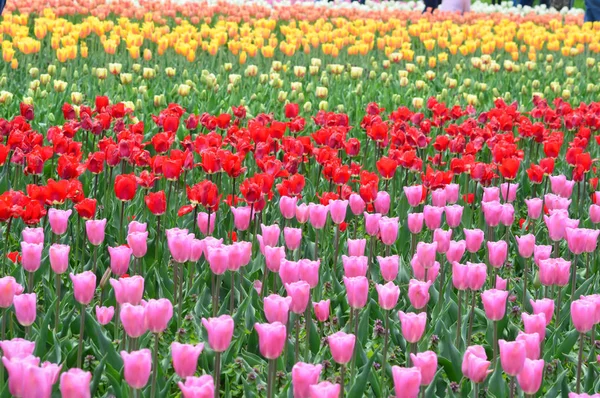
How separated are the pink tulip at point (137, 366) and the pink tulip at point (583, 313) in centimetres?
129

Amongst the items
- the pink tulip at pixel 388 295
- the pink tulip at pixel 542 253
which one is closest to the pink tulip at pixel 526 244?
the pink tulip at pixel 542 253

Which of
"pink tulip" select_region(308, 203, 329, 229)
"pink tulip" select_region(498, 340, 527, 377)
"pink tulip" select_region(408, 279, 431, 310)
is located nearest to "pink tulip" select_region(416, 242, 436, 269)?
"pink tulip" select_region(408, 279, 431, 310)

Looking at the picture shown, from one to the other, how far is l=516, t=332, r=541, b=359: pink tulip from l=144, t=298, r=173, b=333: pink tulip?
97 centimetres

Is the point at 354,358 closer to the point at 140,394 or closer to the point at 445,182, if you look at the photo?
the point at 140,394

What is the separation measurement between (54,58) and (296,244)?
7.11 m

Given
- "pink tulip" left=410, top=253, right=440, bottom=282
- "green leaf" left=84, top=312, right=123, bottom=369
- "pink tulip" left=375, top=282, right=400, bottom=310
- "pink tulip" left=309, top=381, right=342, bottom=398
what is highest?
"pink tulip" left=309, top=381, right=342, bottom=398

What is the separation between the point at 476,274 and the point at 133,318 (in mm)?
1260

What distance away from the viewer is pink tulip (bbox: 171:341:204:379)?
2.47 m

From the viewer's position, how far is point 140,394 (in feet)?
9.68

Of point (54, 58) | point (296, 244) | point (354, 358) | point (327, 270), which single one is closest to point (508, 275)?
point (327, 270)

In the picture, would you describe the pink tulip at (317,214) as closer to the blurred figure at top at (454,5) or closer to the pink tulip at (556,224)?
the pink tulip at (556,224)

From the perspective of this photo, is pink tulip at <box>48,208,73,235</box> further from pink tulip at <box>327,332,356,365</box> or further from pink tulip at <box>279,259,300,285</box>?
pink tulip at <box>327,332,356,365</box>

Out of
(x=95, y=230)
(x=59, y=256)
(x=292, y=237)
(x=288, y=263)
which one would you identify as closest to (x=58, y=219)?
(x=95, y=230)

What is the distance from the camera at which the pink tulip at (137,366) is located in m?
2.38
